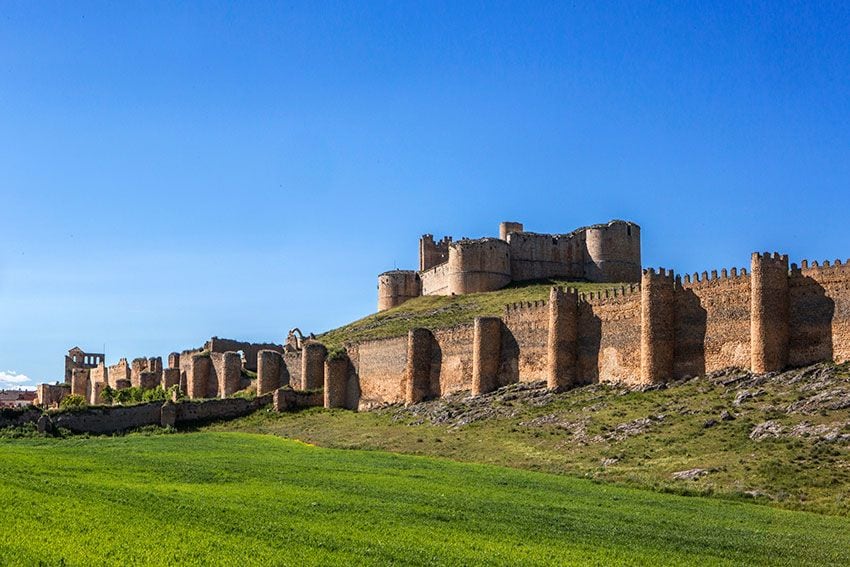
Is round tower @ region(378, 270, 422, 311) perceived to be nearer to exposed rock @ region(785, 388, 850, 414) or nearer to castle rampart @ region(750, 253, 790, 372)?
castle rampart @ region(750, 253, 790, 372)

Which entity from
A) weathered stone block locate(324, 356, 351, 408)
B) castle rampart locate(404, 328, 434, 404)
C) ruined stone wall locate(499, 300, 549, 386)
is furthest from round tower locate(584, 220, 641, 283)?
ruined stone wall locate(499, 300, 549, 386)

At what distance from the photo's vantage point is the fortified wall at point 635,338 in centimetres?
3656

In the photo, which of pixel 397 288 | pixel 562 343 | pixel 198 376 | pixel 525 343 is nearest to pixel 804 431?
pixel 562 343

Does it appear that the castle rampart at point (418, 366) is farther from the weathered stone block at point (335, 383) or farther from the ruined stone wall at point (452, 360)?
the weathered stone block at point (335, 383)

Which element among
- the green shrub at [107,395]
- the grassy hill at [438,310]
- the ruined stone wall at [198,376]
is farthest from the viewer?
the green shrub at [107,395]

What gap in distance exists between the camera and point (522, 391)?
45.2m

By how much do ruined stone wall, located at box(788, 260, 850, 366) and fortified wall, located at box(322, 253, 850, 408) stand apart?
3cm

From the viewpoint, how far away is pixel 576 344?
44438 mm

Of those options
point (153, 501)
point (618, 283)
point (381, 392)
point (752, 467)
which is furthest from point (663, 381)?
point (618, 283)

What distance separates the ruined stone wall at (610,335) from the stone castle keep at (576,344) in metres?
0.05

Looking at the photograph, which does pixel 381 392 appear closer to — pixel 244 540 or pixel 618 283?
pixel 618 283

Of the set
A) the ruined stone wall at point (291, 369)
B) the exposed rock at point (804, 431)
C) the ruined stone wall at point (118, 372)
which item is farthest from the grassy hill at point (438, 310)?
the exposed rock at point (804, 431)

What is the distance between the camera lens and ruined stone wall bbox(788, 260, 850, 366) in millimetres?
35562

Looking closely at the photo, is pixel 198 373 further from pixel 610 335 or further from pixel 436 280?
pixel 610 335
